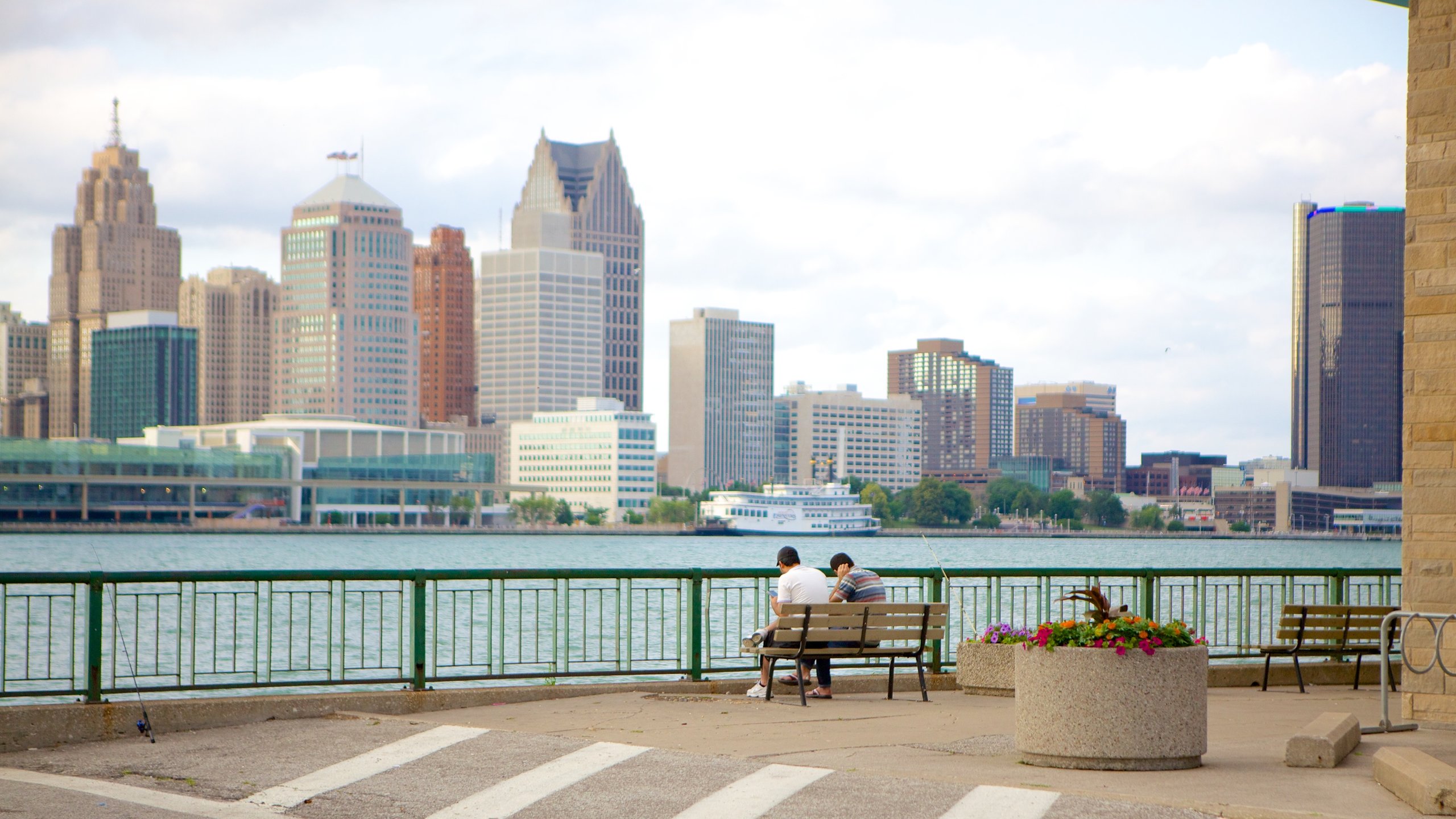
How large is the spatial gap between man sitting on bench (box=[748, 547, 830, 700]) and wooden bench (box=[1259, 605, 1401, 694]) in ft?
13.5

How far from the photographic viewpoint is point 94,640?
12.1 m

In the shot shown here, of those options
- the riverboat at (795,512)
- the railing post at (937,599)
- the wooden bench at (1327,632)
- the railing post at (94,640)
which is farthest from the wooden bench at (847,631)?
the riverboat at (795,512)

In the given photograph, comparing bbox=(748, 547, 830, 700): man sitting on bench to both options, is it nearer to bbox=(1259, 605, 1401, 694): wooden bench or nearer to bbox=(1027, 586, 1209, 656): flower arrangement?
bbox=(1027, 586, 1209, 656): flower arrangement

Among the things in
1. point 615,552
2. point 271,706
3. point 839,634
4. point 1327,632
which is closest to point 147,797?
point 271,706

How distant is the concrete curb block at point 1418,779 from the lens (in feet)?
27.5

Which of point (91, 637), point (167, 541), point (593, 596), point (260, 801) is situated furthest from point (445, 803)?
point (167, 541)

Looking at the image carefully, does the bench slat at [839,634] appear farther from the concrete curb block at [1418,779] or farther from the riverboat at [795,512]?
the riverboat at [795,512]

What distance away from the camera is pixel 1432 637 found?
12.8 meters

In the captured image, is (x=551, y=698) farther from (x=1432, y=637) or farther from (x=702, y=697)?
(x=1432, y=637)

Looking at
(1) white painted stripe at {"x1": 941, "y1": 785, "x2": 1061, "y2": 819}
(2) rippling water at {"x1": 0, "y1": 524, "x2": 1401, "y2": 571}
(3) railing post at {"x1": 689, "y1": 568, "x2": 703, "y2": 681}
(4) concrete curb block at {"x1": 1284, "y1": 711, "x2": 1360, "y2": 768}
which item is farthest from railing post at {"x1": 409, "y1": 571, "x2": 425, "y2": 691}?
(2) rippling water at {"x1": 0, "y1": 524, "x2": 1401, "y2": 571}

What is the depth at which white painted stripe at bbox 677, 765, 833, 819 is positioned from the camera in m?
8.54

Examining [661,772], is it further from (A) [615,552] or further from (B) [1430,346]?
(A) [615,552]

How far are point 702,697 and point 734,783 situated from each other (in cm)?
414

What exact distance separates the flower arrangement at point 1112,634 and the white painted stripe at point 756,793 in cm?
163
